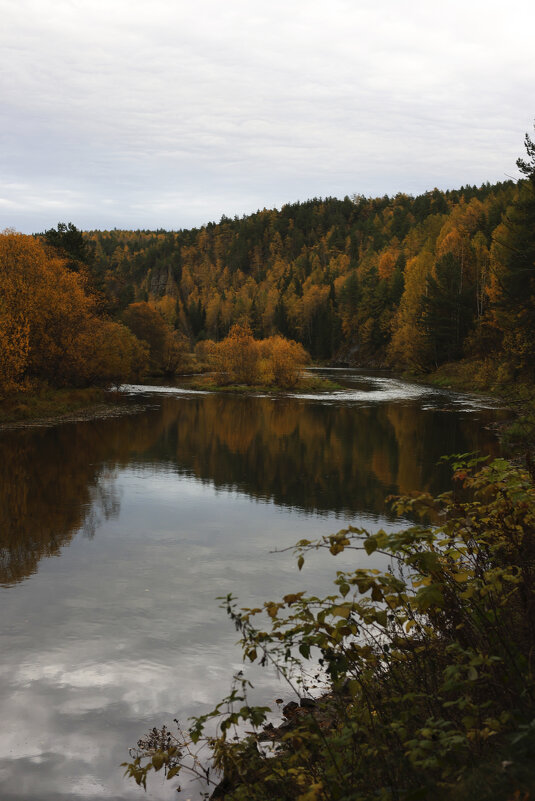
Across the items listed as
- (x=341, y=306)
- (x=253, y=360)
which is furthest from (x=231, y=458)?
(x=341, y=306)

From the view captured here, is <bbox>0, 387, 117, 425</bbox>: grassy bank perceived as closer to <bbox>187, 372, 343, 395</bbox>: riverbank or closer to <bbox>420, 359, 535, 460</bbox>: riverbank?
<bbox>187, 372, 343, 395</bbox>: riverbank

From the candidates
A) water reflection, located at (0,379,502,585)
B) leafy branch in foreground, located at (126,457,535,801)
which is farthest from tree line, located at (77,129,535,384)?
leafy branch in foreground, located at (126,457,535,801)

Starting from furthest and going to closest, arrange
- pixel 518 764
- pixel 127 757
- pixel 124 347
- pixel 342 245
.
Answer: pixel 342 245 < pixel 124 347 < pixel 127 757 < pixel 518 764

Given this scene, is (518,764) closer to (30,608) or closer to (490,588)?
(490,588)

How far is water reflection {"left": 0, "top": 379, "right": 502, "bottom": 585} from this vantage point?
1614cm

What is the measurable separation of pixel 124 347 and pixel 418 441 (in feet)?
105

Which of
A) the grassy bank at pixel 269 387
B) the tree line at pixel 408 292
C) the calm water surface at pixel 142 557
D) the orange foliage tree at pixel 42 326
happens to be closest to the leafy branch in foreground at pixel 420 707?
the calm water surface at pixel 142 557

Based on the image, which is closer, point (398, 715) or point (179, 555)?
point (398, 715)

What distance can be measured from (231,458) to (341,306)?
335ft

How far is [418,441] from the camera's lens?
93.8 feet

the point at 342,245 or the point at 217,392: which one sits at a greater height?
the point at 342,245

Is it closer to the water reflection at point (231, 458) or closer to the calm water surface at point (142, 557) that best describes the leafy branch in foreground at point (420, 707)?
the calm water surface at point (142, 557)

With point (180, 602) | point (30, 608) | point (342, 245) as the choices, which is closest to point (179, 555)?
point (180, 602)

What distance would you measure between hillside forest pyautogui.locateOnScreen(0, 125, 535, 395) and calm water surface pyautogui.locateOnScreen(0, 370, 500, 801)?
10.8 metres
